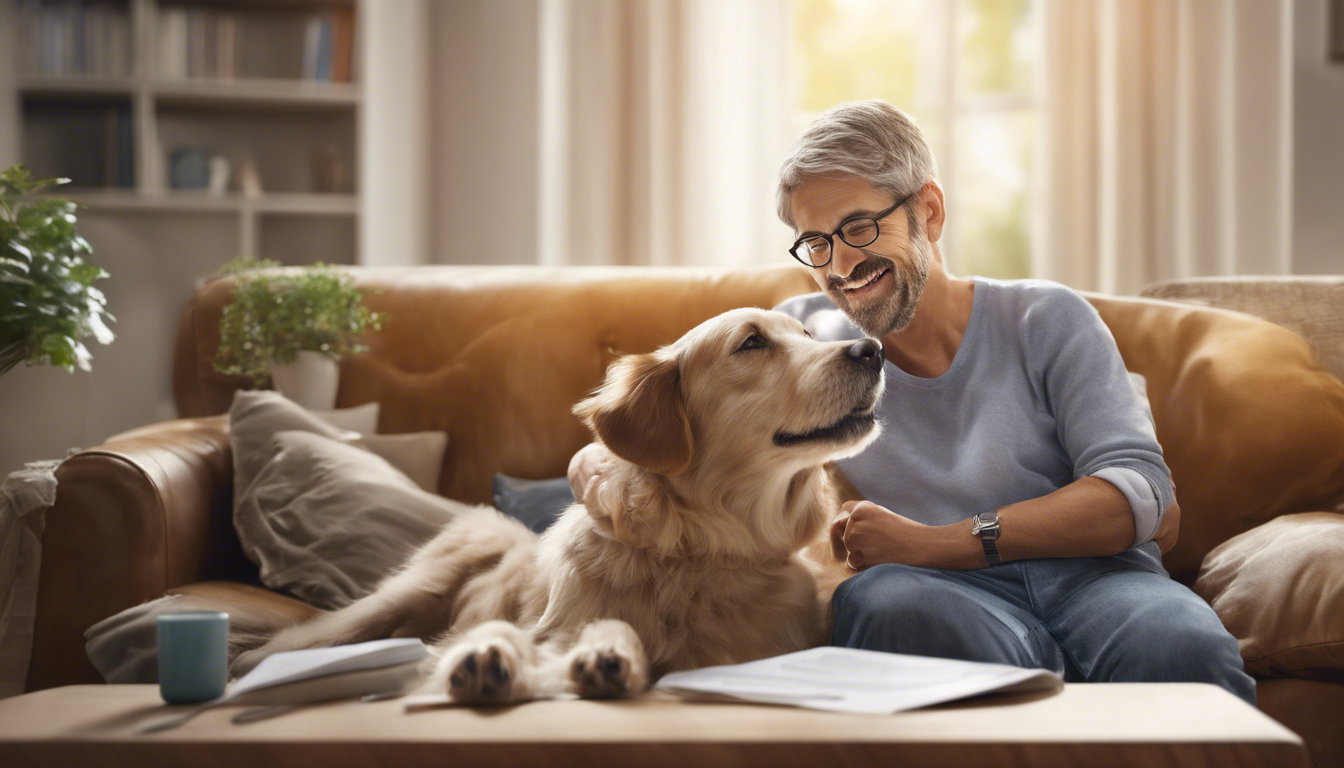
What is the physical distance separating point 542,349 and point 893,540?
3.89ft

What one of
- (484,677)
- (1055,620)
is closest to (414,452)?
(484,677)

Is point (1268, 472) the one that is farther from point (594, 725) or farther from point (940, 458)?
point (594, 725)

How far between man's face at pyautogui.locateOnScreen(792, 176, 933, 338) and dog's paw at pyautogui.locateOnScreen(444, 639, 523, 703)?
35.2 inches

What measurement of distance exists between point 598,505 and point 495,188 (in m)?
2.90

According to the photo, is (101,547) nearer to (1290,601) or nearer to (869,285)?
(869,285)

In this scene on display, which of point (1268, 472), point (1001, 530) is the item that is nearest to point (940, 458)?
point (1001, 530)

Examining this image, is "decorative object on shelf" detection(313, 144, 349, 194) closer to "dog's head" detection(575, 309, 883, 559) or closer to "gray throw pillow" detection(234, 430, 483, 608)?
"gray throw pillow" detection(234, 430, 483, 608)

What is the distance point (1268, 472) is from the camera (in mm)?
1795

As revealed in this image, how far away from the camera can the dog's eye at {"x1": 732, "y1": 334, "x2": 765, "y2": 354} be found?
1.44 meters

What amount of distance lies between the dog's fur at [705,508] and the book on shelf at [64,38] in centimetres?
320

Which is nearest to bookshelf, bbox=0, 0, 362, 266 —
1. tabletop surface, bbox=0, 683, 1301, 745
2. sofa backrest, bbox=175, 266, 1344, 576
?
sofa backrest, bbox=175, 266, 1344, 576

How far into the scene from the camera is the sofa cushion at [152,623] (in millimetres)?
1446

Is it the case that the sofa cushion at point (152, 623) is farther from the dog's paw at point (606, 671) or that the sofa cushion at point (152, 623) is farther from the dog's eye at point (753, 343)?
the dog's eye at point (753, 343)

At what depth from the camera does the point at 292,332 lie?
222 centimetres
